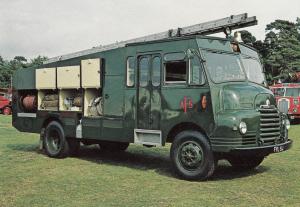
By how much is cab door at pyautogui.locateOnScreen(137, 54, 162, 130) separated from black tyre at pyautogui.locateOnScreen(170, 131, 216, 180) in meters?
0.83

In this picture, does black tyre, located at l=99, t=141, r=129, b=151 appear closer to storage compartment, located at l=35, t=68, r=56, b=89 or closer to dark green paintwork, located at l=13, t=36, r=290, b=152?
dark green paintwork, located at l=13, t=36, r=290, b=152

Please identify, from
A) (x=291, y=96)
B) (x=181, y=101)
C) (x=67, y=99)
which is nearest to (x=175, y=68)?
(x=181, y=101)

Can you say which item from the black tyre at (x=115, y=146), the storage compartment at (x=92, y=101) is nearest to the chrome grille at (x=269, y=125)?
the storage compartment at (x=92, y=101)

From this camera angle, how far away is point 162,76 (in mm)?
10234

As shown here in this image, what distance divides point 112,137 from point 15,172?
2388 millimetres

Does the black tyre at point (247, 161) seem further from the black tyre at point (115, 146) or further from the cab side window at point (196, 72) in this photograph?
the black tyre at point (115, 146)

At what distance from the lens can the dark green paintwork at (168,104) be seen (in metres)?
9.12

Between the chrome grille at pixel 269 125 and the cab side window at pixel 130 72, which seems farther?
the cab side window at pixel 130 72

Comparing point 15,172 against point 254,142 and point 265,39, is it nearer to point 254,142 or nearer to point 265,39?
point 254,142

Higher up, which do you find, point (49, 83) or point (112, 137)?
point (49, 83)

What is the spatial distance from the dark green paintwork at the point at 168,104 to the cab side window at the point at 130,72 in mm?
103

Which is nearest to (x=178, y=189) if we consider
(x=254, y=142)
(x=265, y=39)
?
(x=254, y=142)

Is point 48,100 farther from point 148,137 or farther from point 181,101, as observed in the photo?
point 181,101

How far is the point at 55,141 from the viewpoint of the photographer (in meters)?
13.4
